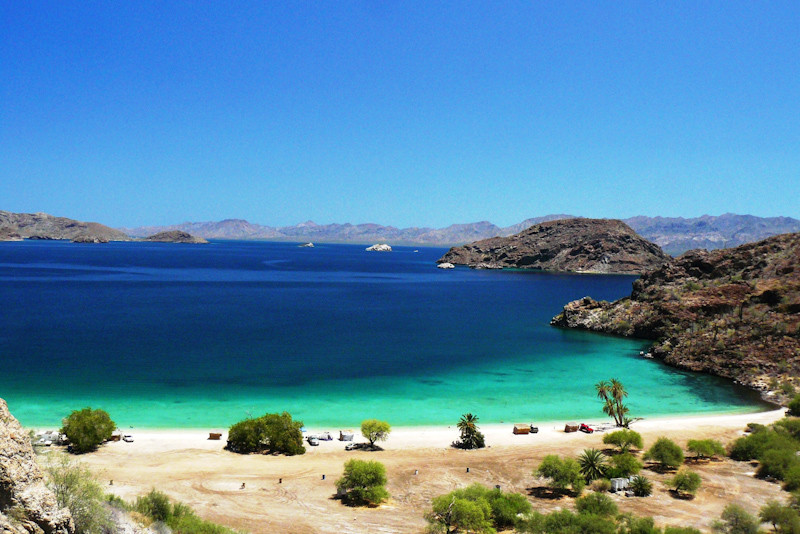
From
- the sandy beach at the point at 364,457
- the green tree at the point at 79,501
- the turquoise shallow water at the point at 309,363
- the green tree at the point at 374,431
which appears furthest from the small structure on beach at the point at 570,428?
the green tree at the point at 79,501

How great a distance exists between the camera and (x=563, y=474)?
28359mm

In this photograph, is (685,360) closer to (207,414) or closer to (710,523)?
(710,523)

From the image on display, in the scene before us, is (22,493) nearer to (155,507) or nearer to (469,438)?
(155,507)

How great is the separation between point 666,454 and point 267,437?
26650 millimetres

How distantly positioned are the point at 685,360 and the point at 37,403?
7219 centimetres

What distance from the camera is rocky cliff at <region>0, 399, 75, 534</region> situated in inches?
445

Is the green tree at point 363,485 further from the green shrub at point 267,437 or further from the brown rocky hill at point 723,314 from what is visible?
the brown rocky hill at point 723,314

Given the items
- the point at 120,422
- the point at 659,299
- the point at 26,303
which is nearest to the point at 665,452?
the point at 120,422

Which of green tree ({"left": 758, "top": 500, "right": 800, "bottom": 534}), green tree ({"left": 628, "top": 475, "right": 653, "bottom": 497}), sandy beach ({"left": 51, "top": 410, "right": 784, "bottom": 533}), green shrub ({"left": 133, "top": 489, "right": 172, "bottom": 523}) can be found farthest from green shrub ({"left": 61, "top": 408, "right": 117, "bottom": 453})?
green tree ({"left": 758, "top": 500, "right": 800, "bottom": 534})

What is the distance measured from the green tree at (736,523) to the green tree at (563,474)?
690cm

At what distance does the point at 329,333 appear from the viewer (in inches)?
3110

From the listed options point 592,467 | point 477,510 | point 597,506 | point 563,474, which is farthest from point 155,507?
point 592,467

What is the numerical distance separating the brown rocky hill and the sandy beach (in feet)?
79.0

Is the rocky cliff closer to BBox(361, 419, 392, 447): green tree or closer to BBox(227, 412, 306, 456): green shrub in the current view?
BBox(227, 412, 306, 456): green shrub
